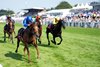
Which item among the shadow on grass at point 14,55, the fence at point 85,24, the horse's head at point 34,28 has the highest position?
the horse's head at point 34,28

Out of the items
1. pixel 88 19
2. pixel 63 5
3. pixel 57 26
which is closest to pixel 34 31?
pixel 57 26

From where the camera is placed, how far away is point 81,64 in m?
12.6

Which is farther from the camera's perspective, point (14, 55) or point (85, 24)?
point (85, 24)

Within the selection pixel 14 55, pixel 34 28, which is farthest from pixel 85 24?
pixel 34 28

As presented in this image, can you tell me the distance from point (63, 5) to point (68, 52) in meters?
141

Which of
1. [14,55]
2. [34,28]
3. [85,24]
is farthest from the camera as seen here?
[85,24]

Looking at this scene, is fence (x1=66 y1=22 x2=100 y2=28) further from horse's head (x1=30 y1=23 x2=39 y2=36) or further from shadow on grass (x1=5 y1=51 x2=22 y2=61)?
horse's head (x1=30 y1=23 x2=39 y2=36)

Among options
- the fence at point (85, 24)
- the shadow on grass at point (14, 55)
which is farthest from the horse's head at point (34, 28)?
the fence at point (85, 24)

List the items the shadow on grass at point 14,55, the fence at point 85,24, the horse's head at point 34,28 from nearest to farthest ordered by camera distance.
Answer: the horse's head at point 34,28
the shadow on grass at point 14,55
the fence at point 85,24

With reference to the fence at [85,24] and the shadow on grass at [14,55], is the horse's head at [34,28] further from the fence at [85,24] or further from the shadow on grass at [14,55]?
the fence at [85,24]

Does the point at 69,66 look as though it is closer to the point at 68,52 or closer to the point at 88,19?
the point at 68,52

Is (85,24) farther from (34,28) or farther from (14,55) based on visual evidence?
(34,28)

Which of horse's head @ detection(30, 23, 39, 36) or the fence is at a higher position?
horse's head @ detection(30, 23, 39, 36)

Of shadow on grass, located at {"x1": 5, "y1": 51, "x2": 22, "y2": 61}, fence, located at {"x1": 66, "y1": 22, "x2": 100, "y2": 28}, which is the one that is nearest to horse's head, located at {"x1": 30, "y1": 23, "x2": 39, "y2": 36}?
shadow on grass, located at {"x1": 5, "y1": 51, "x2": 22, "y2": 61}
